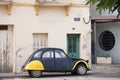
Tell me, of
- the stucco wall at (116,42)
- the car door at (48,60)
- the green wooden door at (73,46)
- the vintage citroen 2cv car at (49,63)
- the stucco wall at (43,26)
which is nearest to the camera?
the vintage citroen 2cv car at (49,63)

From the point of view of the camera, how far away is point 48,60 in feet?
70.1

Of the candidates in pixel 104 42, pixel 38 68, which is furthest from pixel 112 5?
pixel 104 42

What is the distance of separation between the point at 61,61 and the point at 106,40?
11732 mm

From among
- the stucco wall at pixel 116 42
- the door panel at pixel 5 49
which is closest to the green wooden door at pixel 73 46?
the door panel at pixel 5 49

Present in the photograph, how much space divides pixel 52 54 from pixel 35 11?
3.79 metres

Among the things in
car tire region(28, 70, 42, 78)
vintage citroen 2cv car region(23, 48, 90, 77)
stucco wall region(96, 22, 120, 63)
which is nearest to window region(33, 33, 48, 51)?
vintage citroen 2cv car region(23, 48, 90, 77)

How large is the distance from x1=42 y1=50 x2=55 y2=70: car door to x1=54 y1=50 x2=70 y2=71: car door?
0.74 feet

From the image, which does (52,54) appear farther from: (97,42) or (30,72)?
(97,42)

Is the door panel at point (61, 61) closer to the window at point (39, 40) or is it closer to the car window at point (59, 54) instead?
the car window at point (59, 54)

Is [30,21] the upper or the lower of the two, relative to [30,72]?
upper

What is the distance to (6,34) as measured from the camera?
24203mm

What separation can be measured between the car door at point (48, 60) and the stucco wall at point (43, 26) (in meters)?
2.75

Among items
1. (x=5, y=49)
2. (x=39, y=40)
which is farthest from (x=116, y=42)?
(x=5, y=49)

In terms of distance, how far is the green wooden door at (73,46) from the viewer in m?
25.0
